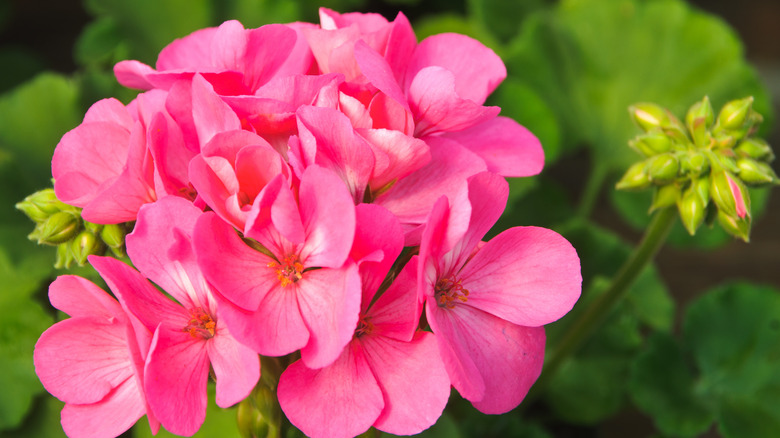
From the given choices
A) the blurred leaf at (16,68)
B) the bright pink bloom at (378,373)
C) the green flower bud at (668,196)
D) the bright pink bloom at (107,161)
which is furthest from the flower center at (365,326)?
the blurred leaf at (16,68)

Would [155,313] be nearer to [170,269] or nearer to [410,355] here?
[170,269]

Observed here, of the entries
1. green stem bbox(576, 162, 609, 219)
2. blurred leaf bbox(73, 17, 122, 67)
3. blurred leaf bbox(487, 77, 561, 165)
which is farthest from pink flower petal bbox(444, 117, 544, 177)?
blurred leaf bbox(73, 17, 122, 67)

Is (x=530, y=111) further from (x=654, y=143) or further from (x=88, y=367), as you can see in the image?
(x=88, y=367)

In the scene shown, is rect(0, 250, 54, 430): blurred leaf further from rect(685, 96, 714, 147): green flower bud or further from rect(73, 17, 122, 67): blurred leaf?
rect(685, 96, 714, 147): green flower bud

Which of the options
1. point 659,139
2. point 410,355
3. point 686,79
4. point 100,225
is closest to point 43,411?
point 100,225

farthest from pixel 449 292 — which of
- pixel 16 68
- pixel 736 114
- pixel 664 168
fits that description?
pixel 16 68

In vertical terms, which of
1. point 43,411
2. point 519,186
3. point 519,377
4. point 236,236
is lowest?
point 43,411
